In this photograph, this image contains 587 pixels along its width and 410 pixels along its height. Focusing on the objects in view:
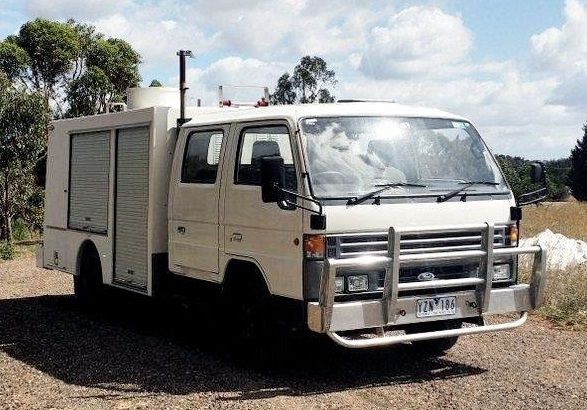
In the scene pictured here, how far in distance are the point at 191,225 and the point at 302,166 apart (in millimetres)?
1840

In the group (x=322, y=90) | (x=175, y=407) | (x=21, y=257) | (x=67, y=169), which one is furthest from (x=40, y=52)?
(x=175, y=407)

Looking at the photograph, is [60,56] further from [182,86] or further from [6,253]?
[182,86]

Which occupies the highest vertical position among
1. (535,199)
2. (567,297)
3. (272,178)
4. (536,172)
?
(536,172)

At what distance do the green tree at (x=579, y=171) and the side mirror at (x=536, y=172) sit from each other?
205ft

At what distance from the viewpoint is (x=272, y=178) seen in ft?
21.2

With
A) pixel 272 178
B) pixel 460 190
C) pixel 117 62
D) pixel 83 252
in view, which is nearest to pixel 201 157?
pixel 272 178

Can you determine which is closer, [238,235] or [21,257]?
[238,235]

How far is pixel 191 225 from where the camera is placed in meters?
8.12

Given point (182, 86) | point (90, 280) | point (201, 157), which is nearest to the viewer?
point (201, 157)

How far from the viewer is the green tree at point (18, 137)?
21000 millimetres

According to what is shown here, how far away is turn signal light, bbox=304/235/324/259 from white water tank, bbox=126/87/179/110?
3.60 metres

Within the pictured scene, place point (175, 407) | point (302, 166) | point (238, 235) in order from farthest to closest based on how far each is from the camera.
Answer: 1. point (238, 235)
2. point (302, 166)
3. point (175, 407)

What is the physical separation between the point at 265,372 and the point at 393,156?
2.17 m

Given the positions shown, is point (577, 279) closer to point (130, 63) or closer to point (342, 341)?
point (342, 341)
